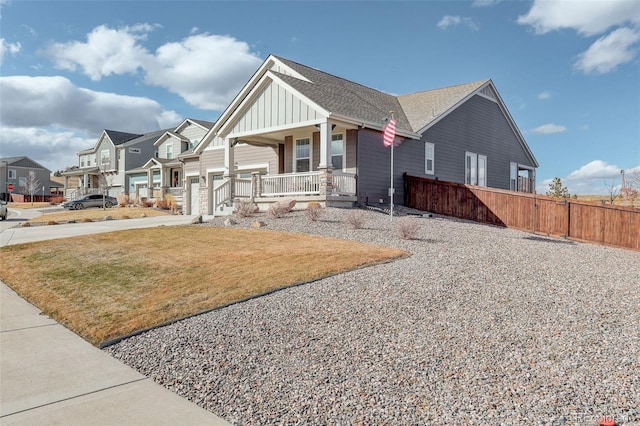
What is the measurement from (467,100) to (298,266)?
61.1 feet

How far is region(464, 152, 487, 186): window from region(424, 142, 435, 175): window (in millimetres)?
3077

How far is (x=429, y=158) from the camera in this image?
21.1 meters

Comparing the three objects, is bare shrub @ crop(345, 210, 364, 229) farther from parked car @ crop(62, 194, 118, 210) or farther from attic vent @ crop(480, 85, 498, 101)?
parked car @ crop(62, 194, 118, 210)

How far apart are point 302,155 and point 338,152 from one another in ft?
7.96

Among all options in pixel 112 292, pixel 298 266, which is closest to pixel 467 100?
pixel 298 266

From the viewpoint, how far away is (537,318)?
213 inches

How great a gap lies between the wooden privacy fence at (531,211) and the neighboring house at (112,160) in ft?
120

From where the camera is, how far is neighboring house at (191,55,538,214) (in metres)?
17.2

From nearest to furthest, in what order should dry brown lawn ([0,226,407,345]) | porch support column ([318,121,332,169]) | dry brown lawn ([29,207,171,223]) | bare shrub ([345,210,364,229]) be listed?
dry brown lawn ([0,226,407,345])
bare shrub ([345,210,364,229])
porch support column ([318,121,332,169])
dry brown lawn ([29,207,171,223])

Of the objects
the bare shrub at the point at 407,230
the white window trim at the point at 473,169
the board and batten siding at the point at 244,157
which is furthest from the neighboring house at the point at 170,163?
the bare shrub at the point at 407,230

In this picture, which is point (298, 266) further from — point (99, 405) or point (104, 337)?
point (99, 405)

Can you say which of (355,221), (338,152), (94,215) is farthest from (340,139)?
(94,215)

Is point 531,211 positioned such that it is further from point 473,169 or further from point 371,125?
point 473,169

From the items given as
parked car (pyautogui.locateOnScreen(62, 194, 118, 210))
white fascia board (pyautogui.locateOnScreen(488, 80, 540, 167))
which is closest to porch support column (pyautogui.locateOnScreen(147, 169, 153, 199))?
parked car (pyautogui.locateOnScreen(62, 194, 118, 210))
